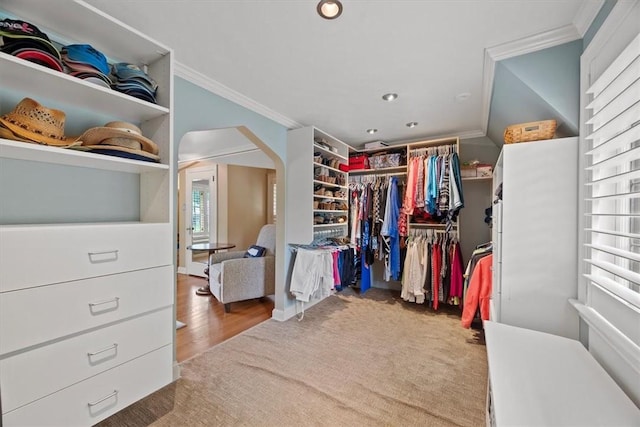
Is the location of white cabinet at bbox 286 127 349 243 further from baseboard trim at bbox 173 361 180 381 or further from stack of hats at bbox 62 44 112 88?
stack of hats at bbox 62 44 112 88

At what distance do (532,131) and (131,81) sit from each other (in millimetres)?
2348

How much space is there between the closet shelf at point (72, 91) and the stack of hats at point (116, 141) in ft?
0.44

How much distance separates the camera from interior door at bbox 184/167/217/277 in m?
4.89

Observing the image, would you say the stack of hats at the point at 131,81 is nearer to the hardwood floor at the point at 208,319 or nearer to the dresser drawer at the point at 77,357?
the dresser drawer at the point at 77,357

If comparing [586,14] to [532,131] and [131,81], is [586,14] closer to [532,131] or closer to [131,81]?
[532,131]

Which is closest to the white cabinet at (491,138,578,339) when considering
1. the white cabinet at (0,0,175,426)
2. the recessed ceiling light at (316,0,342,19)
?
the recessed ceiling light at (316,0,342,19)

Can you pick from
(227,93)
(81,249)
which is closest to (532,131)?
(227,93)

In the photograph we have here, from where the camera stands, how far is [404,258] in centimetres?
345

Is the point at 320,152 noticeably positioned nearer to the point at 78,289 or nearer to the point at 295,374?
the point at 295,374

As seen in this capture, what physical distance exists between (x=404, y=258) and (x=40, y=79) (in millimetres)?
3552

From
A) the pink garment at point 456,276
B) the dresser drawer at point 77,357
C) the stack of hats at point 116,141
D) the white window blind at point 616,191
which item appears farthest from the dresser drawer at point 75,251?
the pink garment at point 456,276

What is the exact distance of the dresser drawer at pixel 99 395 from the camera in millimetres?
948

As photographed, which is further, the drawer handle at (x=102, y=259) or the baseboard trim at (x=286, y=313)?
the baseboard trim at (x=286, y=313)

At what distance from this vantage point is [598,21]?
1.21 meters
